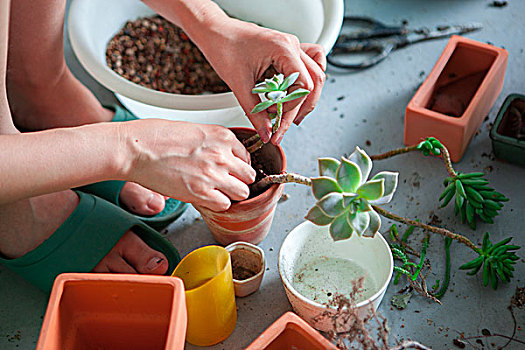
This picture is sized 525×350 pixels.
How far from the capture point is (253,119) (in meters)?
1.05

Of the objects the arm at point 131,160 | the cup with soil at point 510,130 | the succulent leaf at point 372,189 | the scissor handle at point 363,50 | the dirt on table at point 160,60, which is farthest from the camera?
the scissor handle at point 363,50

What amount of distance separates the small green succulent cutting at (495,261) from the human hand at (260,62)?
46 centimetres

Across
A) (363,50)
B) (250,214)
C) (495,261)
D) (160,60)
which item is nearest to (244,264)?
(250,214)

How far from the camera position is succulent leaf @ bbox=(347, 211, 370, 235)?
32.6 inches

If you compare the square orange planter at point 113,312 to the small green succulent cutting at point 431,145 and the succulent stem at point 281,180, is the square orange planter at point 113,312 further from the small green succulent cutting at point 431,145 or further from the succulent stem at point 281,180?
the small green succulent cutting at point 431,145

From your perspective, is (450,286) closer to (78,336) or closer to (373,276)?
(373,276)

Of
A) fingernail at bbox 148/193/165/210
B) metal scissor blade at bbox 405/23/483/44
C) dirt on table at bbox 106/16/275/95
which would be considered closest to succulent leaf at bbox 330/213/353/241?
fingernail at bbox 148/193/165/210

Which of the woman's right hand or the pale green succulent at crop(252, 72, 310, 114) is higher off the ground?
the pale green succulent at crop(252, 72, 310, 114)

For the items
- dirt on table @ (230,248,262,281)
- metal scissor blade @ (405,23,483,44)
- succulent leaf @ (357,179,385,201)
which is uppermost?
succulent leaf @ (357,179,385,201)

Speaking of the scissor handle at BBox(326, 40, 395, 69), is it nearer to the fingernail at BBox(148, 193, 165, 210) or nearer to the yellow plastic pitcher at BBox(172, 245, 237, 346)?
the fingernail at BBox(148, 193, 165, 210)

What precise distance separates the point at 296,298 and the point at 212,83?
702 millimetres

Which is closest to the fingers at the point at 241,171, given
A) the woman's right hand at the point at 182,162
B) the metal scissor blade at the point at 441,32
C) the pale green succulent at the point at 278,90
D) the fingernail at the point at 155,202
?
the woman's right hand at the point at 182,162

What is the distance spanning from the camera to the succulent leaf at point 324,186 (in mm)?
856

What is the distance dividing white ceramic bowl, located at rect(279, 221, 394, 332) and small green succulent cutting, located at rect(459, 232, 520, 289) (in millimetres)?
189
